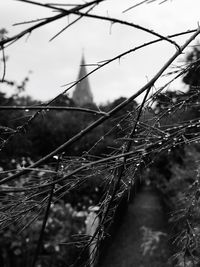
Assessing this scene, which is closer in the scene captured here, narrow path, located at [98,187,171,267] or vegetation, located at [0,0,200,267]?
vegetation, located at [0,0,200,267]

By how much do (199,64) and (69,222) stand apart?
5624 millimetres

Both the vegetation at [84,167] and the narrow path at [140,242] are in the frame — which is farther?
the narrow path at [140,242]

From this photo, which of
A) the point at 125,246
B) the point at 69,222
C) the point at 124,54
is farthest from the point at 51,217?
the point at 124,54

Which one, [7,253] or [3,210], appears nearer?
[3,210]

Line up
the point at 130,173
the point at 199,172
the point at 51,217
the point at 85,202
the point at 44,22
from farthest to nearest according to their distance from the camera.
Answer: the point at 85,202, the point at 51,217, the point at 199,172, the point at 130,173, the point at 44,22

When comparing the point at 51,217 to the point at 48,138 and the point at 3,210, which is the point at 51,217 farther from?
the point at 48,138

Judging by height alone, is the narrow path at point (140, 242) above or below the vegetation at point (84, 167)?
below

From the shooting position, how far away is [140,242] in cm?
960

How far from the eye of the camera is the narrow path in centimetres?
738

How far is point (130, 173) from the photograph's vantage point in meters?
1.70

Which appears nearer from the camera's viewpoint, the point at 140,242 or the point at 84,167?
the point at 84,167

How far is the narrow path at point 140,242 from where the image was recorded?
738 centimetres

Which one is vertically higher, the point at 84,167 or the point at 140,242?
the point at 84,167

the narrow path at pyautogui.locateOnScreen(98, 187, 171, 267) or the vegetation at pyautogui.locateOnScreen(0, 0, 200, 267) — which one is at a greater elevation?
the vegetation at pyautogui.locateOnScreen(0, 0, 200, 267)
